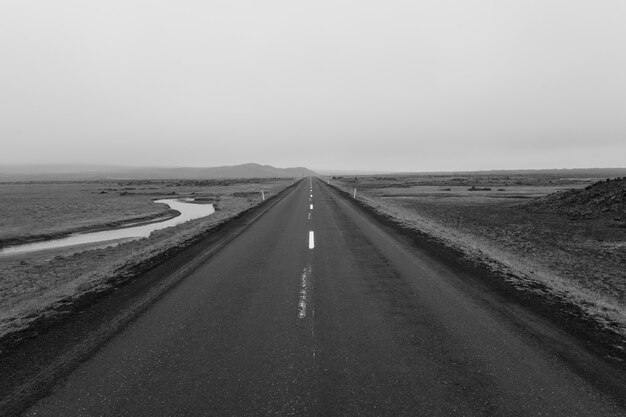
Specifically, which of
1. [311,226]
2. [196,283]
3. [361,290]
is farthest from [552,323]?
[311,226]

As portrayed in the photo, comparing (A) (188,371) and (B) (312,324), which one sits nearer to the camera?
(A) (188,371)

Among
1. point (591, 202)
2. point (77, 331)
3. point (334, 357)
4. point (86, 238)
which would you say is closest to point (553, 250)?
point (334, 357)

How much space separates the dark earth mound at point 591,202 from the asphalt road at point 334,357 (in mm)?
19569

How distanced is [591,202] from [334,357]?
27.2 m

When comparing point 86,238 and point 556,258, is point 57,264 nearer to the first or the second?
point 86,238

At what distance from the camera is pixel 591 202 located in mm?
23562

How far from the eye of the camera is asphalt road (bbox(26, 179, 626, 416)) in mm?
3830

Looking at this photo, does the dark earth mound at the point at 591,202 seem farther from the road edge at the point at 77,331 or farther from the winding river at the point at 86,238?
the winding river at the point at 86,238

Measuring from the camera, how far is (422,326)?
5.82 metres

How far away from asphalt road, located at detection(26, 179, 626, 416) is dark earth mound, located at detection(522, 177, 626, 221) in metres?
19.6

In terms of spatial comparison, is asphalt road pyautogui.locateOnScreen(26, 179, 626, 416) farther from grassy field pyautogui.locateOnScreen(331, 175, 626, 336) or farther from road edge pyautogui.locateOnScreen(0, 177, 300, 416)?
grassy field pyautogui.locateOnScreen(331, 175, 626, 336)

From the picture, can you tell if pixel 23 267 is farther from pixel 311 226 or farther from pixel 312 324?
pixel 312 324

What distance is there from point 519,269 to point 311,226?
30.6ft

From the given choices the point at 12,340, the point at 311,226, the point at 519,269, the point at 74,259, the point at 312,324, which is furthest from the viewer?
the point at 311,226
